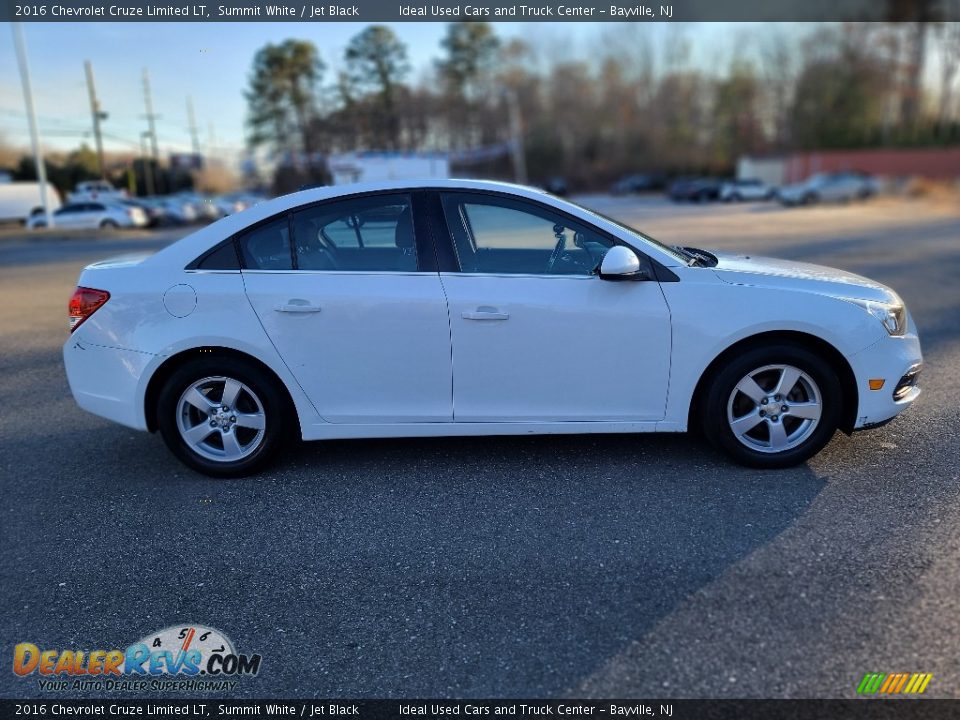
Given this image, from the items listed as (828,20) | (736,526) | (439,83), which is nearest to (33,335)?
(736,526)

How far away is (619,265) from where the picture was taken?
3809 millimetres

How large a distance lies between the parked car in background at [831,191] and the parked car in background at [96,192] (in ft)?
107

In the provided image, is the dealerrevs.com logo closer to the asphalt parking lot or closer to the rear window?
the asphalt parking lot

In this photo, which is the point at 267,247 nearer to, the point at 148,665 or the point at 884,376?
the point at 148,665

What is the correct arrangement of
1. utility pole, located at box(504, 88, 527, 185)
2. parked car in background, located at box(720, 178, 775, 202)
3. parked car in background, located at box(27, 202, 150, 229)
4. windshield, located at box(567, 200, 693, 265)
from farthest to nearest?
1. utility pole, located at box(504, 88, 527, 185)
2. parked car in background, located at box(720, 178, 775, 202)
3. parked car in background, located at box(27, 202, 150, 229)
4. windshield, located at box(567, 200, 693, 265)

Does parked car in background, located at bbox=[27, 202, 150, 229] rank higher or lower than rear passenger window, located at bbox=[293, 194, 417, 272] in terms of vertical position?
lower

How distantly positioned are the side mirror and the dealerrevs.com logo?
2.45 m

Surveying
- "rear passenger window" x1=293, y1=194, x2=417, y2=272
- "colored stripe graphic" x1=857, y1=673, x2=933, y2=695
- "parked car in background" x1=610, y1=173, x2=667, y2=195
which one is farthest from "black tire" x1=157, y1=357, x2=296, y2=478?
"parked car in background" x1=610, y1=173, x2=667, y2=195

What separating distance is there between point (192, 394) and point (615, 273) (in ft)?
7.97

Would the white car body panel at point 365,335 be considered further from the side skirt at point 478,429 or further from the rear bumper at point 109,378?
the rear bumper at point 109,378

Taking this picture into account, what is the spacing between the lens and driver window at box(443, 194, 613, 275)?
4066 mm

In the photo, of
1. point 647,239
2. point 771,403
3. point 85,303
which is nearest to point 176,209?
point 85,303

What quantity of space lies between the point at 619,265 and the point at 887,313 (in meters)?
1.56

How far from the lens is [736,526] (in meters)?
3.45
